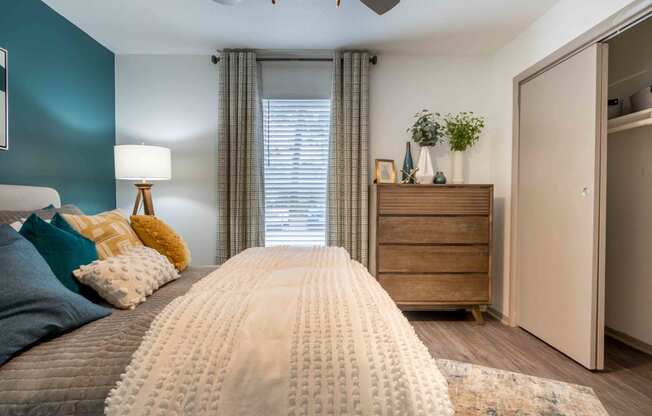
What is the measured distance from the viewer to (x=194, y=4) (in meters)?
2.31

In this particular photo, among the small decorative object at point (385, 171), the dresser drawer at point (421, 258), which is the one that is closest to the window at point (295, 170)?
the small decorative object at point (385, 171)

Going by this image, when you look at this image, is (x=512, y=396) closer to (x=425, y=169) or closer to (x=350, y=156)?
(x=425, y=169)

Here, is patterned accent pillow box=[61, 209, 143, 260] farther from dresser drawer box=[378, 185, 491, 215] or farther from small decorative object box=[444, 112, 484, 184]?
small decorative object box=[444, 112, 484, 184]

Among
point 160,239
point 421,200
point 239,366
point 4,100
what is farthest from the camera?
point 421,200

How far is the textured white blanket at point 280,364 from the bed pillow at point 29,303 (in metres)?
0.33

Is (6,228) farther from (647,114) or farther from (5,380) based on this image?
(647,114)

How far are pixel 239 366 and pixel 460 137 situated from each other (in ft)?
9.11

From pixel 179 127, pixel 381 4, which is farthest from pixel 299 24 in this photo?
pixel 179 127

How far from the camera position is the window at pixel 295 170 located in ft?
10.4

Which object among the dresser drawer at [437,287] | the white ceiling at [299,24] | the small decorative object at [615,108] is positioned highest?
the white ceiling at [299,24]

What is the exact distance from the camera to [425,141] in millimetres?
2914

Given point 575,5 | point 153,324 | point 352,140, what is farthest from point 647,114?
point 153,324

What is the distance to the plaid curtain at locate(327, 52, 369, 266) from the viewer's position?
9.94 feet

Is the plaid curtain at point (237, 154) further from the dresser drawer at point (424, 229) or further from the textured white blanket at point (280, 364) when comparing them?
the textured white blanket at point (280, 364)
